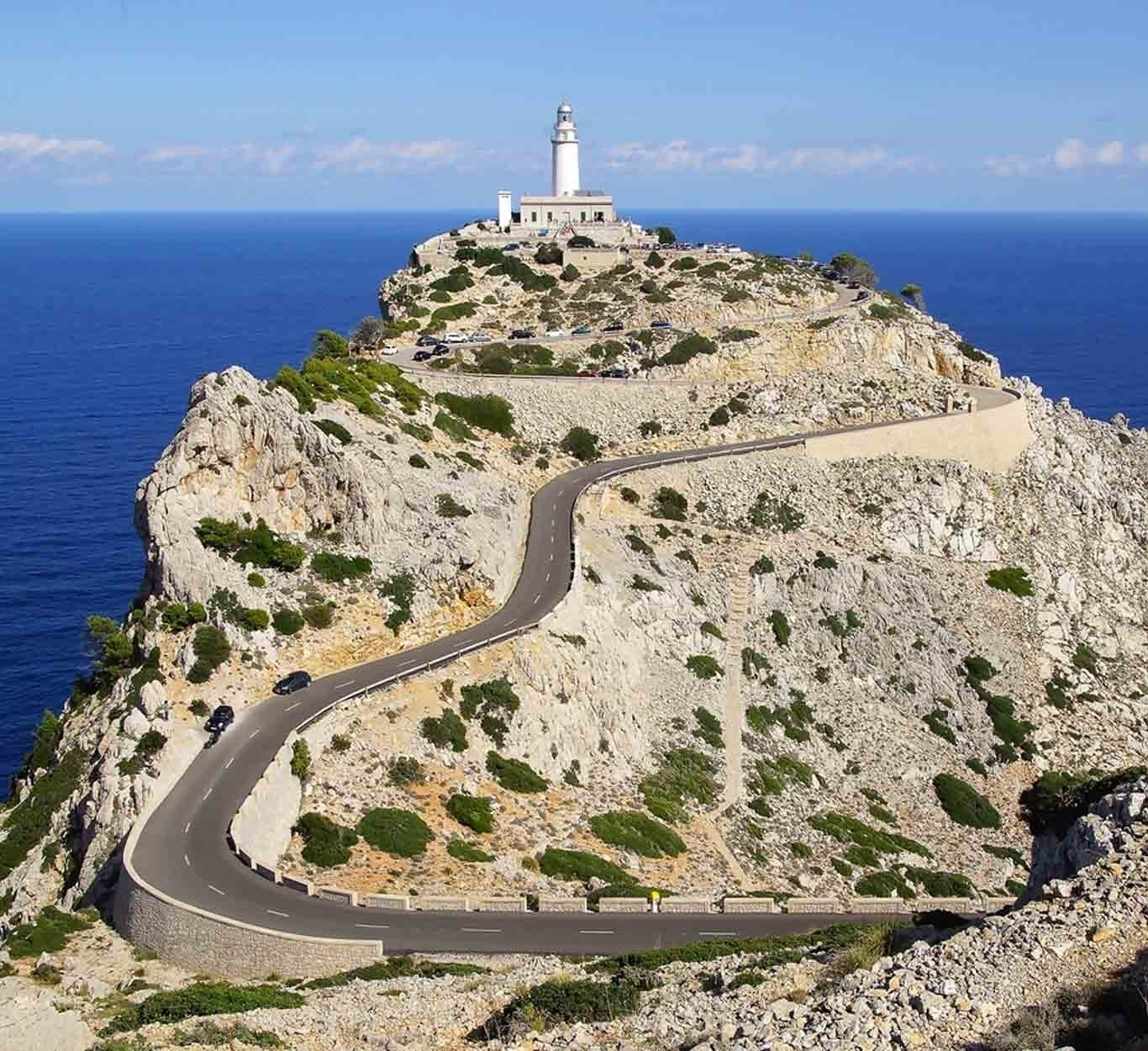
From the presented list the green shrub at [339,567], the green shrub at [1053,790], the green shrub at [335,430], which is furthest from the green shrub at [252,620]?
the green shrub at [1053,790]

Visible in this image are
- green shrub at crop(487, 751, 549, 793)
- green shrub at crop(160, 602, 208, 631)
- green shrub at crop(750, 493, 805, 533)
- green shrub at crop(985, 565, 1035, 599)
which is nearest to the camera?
green shrub at crop(487, 751, 549, 793)

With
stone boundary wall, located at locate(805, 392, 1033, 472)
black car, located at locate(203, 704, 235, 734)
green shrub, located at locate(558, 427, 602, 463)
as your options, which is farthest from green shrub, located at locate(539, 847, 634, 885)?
stone boundary wall, located at locate(805, 392, 1033, 472)

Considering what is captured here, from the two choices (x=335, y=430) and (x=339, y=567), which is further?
(x=335, y=430)

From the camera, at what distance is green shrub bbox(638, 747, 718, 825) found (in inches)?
1665

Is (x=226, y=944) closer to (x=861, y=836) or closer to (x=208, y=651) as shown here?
(x=208, y=651)

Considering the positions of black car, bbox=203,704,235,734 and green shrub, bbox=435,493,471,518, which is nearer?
black car, bbox=203,704,235,734

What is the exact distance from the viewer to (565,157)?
103812 mm

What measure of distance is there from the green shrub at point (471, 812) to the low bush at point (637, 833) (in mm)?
3634

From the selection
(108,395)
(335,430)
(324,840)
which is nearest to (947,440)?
(335,430)

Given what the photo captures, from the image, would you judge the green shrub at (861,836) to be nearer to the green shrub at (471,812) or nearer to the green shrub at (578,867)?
the green shrub at (578,867)

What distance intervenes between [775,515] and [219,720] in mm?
34017

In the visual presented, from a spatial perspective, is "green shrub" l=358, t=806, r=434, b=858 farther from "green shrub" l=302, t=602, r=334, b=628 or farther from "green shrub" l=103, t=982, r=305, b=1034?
"green shrub" l=302, t=602, r=334, b=628

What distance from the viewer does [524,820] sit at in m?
37.7

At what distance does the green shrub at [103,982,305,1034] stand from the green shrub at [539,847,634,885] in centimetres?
1148
